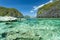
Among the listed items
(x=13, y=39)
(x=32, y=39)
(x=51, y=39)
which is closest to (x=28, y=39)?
(x=32, y=39)

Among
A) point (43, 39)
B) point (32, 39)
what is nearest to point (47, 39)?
point (43, 39)

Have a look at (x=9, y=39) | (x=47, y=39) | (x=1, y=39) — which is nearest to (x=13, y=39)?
(x=9, y=39)

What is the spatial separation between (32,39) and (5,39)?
3.38m

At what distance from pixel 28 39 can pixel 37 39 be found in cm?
113

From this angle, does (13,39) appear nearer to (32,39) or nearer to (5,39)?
(5,39)

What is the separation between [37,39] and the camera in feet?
59.0

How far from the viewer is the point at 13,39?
1767cm

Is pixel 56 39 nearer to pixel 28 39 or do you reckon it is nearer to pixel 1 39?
pixel 28 39

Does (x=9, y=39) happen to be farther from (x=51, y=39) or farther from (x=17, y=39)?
(x=51, y=39)

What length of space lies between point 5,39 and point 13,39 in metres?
1.08

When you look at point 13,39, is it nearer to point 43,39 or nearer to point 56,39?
point 43,39

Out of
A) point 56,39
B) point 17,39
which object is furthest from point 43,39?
point 17,39

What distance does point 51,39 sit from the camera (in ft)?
60.1

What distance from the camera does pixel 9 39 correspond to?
17.7 meters
